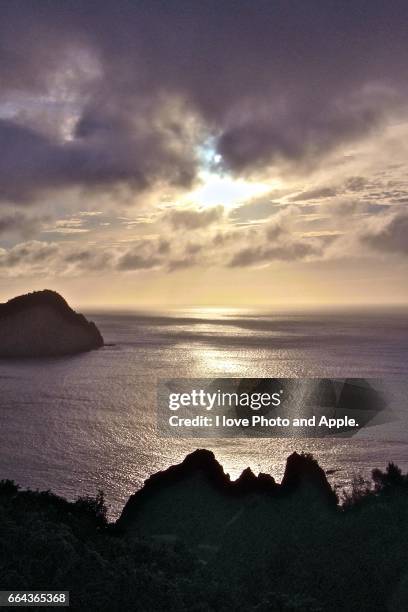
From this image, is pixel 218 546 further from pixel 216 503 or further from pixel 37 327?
pixel 37 327

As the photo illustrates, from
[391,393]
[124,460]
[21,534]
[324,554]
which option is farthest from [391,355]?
[21,534]

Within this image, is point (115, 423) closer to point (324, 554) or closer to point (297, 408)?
point (297, 408)

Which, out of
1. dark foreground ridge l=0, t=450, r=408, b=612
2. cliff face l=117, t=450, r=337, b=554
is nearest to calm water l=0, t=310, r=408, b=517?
cliff face l=117, t=450, r=337, b=554

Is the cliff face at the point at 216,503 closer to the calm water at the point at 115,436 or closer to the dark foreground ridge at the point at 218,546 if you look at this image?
the dark foreground ridge at the point at 218,546

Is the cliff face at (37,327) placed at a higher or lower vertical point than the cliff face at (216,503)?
higher

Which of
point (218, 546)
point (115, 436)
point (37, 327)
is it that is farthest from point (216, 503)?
point (37, 327)

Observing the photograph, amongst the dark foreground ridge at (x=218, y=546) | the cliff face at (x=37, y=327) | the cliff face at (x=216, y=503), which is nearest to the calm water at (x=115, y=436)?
the cliff face at (x=216, y=503)

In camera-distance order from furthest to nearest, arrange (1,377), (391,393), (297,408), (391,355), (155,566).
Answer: (391,355) → (1,377) → (391,393) → (297,408) → (155,566)
